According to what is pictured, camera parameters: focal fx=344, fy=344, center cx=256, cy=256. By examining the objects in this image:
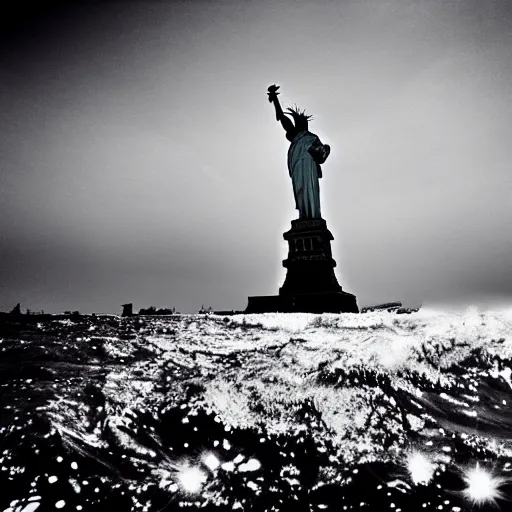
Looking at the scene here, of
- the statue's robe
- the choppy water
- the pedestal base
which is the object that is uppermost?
the statue's robe

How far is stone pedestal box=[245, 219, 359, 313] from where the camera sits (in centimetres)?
855

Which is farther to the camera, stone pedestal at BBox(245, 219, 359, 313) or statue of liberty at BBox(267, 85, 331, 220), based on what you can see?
statue of liberty at BBox(267, 85, 331, 220)

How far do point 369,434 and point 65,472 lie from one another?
102cm

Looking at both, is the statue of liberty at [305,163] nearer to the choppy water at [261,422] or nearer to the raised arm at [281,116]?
the raised arm at [281,116]

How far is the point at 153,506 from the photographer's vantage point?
94 centimetres

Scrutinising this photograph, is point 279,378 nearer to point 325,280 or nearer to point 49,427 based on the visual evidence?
point 49,427

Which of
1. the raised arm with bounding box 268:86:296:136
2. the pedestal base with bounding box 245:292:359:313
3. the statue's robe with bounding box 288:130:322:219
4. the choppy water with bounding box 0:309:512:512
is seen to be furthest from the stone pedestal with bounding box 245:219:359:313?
the choppy water with bounding box 0:309:512:512

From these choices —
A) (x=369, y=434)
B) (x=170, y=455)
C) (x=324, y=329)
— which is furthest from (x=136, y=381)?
(x=324, y=329)

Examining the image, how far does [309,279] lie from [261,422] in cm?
863

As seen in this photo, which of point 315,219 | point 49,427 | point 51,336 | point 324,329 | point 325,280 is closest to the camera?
point 49,427

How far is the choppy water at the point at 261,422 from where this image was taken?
0.98 m

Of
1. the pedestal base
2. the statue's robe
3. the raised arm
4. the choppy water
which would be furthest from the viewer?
the raised arm

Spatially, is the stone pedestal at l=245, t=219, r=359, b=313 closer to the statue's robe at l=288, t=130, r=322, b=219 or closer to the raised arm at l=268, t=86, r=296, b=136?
the statue's robe at l=288, t=130, r=322, b=219

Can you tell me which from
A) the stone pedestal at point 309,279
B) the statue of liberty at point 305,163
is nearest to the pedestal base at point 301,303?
the stone pedestal at point 309,279
